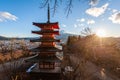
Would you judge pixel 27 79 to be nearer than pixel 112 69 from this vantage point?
Yes

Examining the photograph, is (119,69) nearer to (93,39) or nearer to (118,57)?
(118,57)

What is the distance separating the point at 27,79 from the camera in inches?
532

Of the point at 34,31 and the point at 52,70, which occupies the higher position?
the point at 34,31

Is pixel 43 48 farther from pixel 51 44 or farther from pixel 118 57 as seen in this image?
pixel 118 57

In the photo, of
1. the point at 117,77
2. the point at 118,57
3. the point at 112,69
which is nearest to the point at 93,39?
the point at 118,57

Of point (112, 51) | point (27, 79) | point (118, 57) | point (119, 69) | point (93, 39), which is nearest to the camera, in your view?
point (27, 79)

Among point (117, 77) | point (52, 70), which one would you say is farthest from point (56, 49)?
point (117, 77)

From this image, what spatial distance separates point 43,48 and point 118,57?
11448 millimetres

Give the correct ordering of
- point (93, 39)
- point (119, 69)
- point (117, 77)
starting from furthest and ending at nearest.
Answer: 1. point (93, 39)
2. point (119, 69)
3. point (117, 77)

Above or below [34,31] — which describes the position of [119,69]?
below

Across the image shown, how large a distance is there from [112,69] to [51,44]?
7.94 metres

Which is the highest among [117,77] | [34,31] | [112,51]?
[34,31]

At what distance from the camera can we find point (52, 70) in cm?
1369

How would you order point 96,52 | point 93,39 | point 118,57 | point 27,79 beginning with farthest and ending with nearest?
point 93,39
point 96,52
point 118,57
point 27,79
